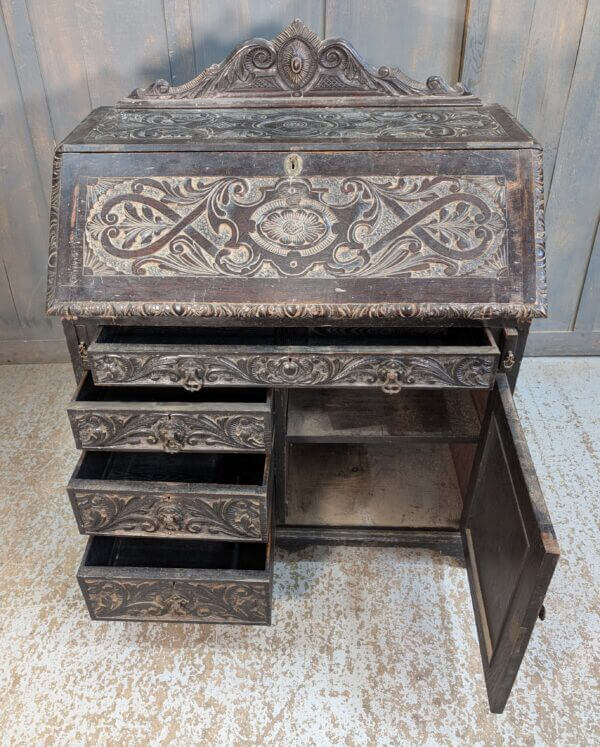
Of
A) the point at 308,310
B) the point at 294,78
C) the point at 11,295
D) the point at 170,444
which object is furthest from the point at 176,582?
the point at 11,295

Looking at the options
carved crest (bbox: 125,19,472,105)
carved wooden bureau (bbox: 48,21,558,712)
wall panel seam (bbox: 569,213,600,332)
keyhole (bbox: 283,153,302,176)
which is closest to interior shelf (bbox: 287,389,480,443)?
carved wooden bureau (bbox: 48,21,558,712)

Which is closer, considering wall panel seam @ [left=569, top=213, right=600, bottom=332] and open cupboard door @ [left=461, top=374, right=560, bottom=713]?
open cupboard door @ [left=461, top=374, right=560, bottom=713]

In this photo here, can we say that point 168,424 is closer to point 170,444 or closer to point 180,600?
point 170,444

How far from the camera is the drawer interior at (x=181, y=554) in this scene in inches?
57.8

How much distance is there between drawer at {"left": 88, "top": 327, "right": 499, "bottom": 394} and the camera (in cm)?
120

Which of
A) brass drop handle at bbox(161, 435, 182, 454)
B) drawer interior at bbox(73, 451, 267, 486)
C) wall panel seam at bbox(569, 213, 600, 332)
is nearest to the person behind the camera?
brass drop handle at bbox(161, 435, 182, 454)

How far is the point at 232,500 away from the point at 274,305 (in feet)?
1.43

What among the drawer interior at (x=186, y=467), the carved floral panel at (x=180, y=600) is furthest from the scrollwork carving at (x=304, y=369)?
the carved floral panel at (x=180, y=600)

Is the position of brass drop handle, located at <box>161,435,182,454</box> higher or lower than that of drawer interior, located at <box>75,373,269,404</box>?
higher

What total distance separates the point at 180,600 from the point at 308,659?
0.34 m

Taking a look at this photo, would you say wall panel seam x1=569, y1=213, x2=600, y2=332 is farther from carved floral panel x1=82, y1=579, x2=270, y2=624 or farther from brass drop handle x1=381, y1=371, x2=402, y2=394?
carved floral panel x1=82, y1=579, x2=270, y2=624

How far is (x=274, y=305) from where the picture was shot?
1175mm

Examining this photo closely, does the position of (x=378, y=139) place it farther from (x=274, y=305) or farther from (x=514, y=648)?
(x=514, y=648)

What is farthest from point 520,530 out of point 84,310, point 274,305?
point 84,310
